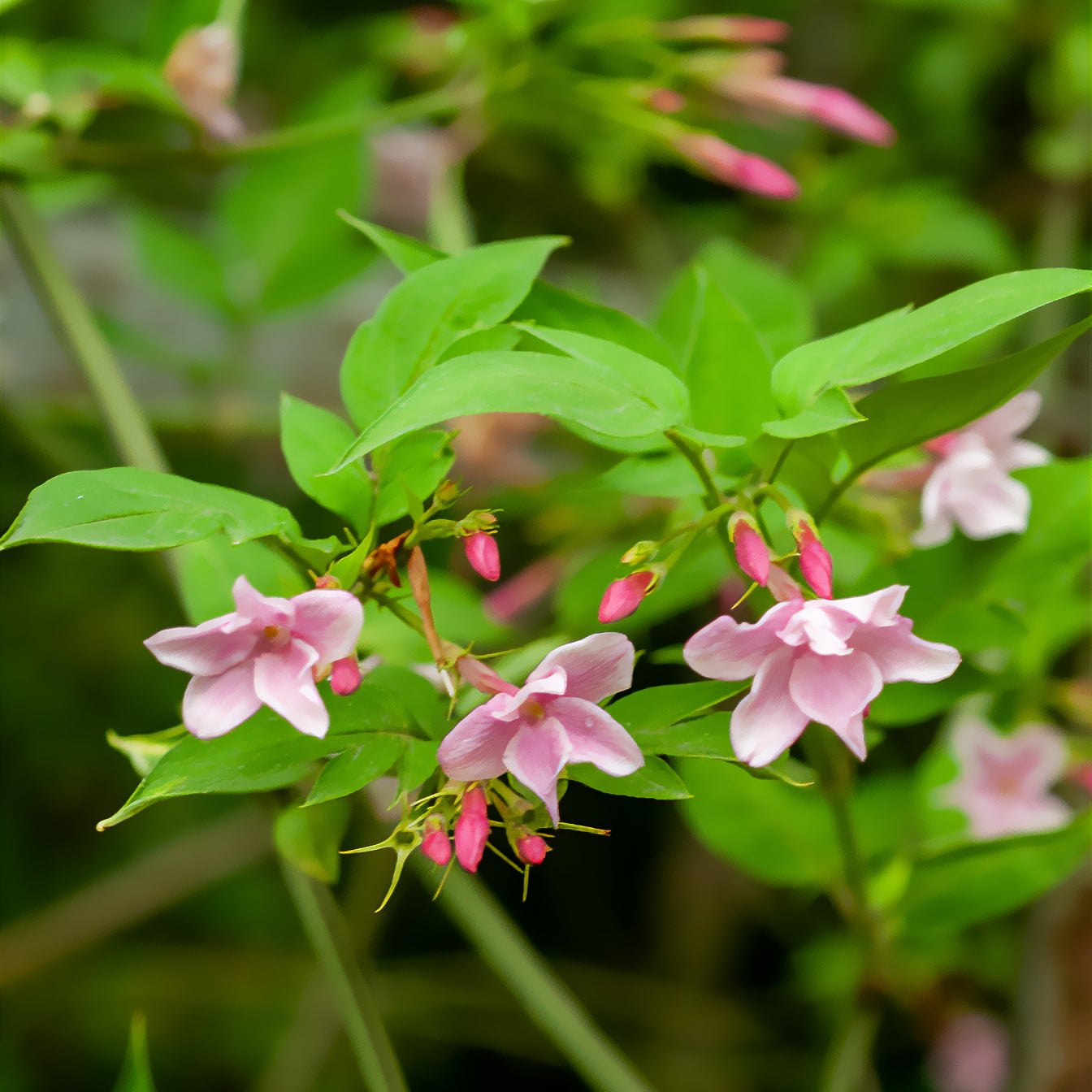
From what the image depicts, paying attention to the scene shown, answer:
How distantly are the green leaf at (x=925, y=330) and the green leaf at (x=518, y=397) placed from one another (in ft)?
0.22

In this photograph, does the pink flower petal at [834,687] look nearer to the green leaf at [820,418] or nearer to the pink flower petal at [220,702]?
the green leaf at [820,418]

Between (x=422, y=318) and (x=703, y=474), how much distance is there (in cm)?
13

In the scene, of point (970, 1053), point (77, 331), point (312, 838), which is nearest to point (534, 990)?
point (312, 838)

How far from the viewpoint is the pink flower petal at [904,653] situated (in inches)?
12.9

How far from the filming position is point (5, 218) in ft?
2.03

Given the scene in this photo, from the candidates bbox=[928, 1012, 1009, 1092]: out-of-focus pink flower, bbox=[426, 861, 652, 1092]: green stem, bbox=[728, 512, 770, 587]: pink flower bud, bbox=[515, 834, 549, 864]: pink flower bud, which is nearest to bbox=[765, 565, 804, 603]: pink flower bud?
bbox=[728, 512, 770, 587]: pink flower bud

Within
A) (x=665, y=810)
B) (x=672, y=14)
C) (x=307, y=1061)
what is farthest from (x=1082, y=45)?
(x=307, y=1061)

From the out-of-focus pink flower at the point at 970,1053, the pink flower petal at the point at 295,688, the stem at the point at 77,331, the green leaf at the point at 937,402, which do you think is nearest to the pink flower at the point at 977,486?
the green leaf at the point at 937,402

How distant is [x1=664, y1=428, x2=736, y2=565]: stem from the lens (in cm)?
36

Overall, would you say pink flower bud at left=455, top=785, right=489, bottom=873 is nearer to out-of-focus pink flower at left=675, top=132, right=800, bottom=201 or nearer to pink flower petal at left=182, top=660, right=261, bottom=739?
pink flower petal at left=182, top=660, right=261, bottom=739

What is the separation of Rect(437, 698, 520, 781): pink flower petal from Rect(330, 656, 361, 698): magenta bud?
0.13 feet

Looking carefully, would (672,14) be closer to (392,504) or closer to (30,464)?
(30,464)

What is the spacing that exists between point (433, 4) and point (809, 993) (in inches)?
52.9

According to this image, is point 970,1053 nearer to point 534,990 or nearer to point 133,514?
point 534,990
